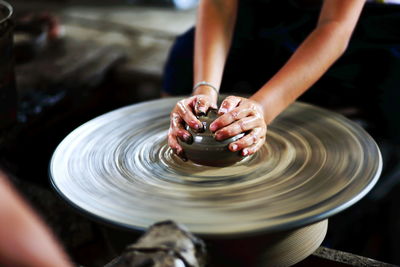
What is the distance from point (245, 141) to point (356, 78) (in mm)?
709

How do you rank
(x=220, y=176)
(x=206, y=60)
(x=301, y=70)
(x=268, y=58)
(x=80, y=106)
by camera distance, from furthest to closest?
1. (x=80, y=106)
2. (x=268, y=58)
3. (x=206, y=60)
4. (x=301, y=70)
5. (x=220, y=176)

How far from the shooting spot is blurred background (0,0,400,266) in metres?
1.68

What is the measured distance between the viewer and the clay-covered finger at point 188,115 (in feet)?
3.53

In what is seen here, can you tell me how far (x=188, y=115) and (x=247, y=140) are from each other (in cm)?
14

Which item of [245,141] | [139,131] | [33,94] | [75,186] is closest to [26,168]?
[33,94]

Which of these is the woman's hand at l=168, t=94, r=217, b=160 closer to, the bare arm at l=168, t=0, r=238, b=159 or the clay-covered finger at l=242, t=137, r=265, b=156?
the bare arm at l=168, t=0, r=238, b=159

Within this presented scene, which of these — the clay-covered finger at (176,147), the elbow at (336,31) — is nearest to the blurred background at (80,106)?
the clay-covered finger at (176,147)

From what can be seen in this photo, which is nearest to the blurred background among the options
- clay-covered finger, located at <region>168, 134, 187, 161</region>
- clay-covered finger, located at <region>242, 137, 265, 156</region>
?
clay-covered finger, located at <region>168, 134, 187, 161</region>

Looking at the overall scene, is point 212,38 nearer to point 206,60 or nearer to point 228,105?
point 206,60

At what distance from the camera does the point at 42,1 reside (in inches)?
135

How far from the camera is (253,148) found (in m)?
1.09

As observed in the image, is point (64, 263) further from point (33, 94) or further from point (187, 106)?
point (33, 94)

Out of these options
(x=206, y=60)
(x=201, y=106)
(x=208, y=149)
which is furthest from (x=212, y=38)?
(x=208, y=149)

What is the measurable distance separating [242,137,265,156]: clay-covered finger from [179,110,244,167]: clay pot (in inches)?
0.6
